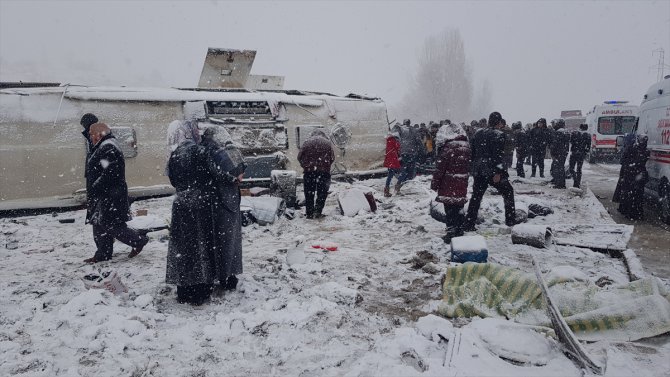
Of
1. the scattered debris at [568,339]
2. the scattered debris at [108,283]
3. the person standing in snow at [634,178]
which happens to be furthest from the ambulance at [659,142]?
the scattered debris at [108,283]

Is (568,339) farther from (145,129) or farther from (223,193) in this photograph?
(145,129)

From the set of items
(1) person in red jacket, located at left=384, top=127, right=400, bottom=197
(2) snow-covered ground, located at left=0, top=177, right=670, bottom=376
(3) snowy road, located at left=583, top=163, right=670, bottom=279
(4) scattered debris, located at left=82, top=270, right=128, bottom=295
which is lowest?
(3) snowy road, located at left=583, top=163, right=670, bottom=279

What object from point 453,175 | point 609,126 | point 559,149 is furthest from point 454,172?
point 609,126

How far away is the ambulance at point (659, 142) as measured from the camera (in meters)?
7.29

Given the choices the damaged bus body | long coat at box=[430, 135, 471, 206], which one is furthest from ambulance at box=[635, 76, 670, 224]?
the damaged bus body

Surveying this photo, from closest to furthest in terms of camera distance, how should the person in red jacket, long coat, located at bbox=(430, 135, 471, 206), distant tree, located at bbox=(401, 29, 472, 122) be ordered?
long coat, located at bbox=(430, 135, 471, 206), the person in red jacket, distant tree, located at bbox=(401, 29, 472, 122)

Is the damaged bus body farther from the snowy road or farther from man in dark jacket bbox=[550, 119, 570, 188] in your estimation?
the snowy road

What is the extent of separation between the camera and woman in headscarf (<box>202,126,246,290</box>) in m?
3.76

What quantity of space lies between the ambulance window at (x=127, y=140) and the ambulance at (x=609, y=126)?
18.9m

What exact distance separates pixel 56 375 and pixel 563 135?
440 inches

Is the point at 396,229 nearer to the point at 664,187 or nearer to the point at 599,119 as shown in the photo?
the point at 664,187

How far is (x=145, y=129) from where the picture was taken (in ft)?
29.0

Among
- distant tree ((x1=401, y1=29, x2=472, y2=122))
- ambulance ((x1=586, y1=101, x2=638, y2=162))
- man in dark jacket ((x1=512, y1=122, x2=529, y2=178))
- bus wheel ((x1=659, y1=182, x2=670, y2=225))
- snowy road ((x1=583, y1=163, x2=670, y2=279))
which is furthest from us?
distant tree ((x1=401, y1=29, x2=472, y2=122))

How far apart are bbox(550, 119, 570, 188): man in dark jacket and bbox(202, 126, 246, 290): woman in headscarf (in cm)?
940
